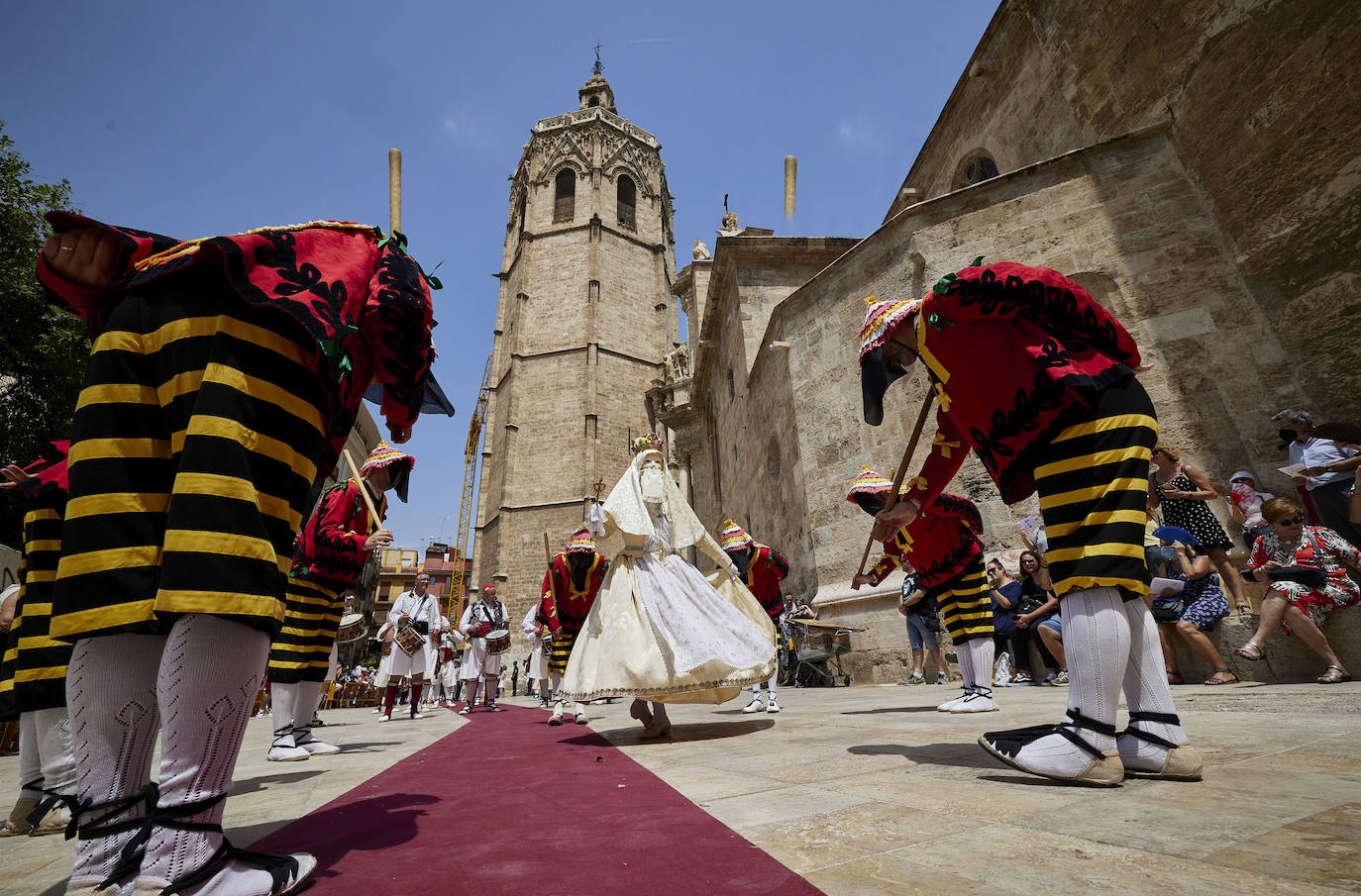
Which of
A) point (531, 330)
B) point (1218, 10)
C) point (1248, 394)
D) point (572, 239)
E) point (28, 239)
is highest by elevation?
point (572, 239)

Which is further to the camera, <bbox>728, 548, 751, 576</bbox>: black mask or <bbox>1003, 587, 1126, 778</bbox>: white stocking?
<bbox>728, 548, 751, 576</bbox>: black mask

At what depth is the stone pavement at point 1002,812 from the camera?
1198 mm

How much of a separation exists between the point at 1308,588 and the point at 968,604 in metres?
2.45

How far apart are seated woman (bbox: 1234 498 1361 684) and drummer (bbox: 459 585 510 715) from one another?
30.3 feet

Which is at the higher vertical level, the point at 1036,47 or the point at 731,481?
the point at 1036,47

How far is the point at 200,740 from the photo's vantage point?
137 cm

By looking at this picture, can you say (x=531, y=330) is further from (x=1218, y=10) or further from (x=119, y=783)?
(x=119, y=783)

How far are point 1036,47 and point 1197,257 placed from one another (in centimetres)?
511

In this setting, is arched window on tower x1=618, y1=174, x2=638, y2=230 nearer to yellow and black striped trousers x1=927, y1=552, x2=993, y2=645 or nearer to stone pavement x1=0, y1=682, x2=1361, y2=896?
yellow and black striped trousers x1=927, y1=552, x2=993, y2=645

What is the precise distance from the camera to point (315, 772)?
3732mm

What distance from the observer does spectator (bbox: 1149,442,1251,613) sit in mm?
5961

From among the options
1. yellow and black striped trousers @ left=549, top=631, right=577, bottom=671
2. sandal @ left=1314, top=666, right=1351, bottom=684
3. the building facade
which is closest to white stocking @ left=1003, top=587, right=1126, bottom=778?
sandal @ left=1314, top=666, right=1351, bottom=684

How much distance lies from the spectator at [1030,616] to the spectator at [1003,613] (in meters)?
0.08

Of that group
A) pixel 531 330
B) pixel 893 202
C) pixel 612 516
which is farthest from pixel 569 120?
pixel 612 516
